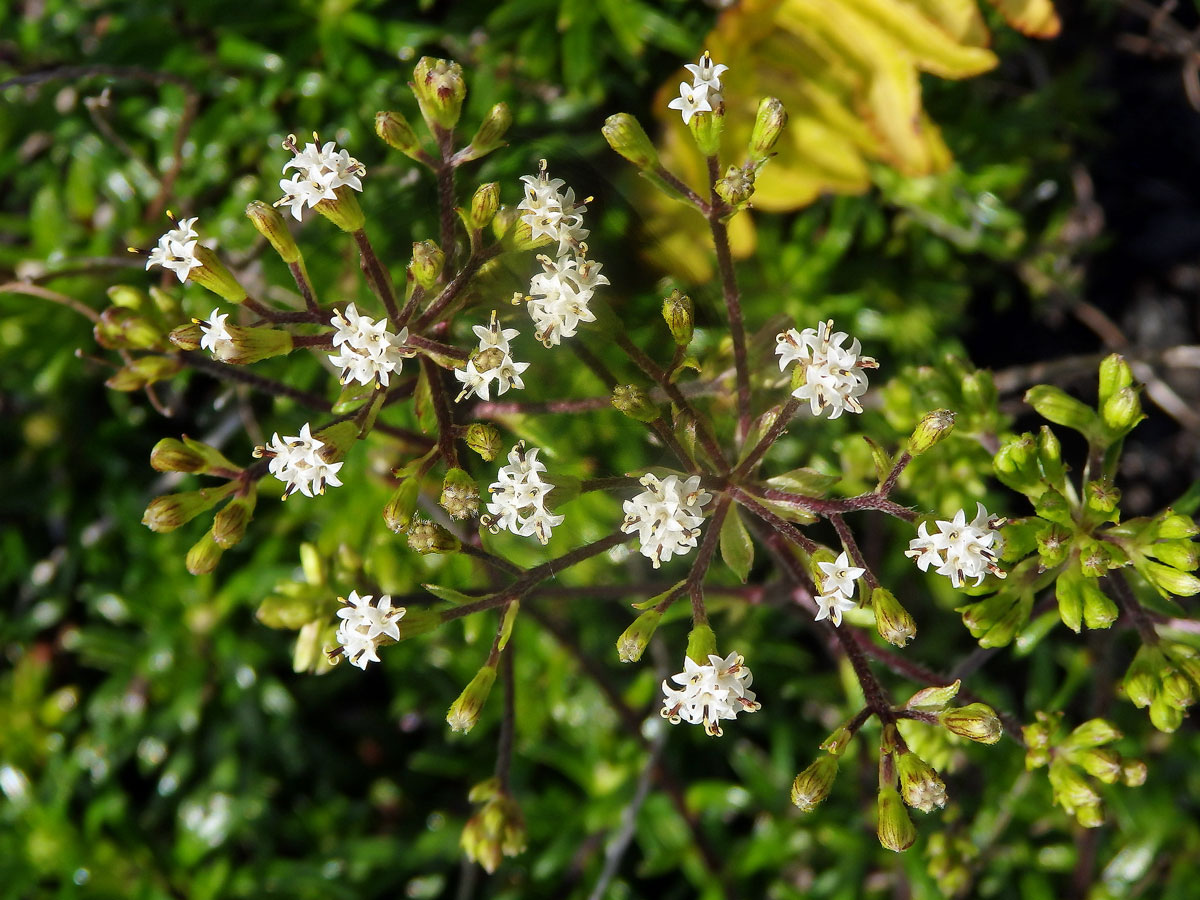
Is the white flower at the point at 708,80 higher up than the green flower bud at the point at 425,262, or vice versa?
the white flower at the point at 708,80

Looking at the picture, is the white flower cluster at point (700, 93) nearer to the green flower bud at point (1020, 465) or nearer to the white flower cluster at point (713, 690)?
the green flower bud at point (1020, 465)

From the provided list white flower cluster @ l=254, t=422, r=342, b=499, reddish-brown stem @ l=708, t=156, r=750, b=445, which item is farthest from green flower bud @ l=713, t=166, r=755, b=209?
white flower cluster @ l=254, t=422, r=342, b=499

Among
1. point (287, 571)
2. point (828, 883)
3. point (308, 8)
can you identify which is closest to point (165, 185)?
→ point (308, 8)

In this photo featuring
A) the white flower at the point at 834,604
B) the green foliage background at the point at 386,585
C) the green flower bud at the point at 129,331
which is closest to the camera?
the white flower at the point at 834,604

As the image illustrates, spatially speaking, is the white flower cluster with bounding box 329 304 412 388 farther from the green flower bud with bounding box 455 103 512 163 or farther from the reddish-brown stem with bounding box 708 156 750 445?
the reddish-brown stem with bounding box 708 156 750 445

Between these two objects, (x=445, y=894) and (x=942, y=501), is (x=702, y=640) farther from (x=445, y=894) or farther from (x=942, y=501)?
(x=445, y=894)

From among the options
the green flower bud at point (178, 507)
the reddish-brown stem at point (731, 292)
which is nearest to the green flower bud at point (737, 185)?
the reddish-brown stem at point (731, 292)
